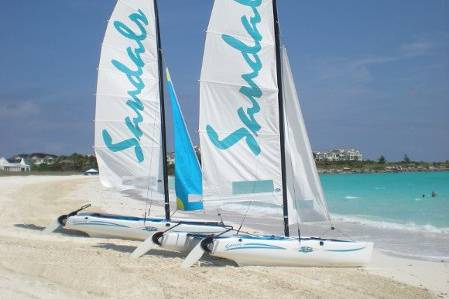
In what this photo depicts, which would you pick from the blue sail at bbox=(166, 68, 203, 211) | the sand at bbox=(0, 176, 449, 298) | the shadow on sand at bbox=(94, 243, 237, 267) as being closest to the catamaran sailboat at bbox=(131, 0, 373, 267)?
the shadow on sand at bbox=(94, 243, 237, 267)

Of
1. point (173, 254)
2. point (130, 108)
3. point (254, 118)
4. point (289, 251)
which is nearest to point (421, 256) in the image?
point (289, 251)

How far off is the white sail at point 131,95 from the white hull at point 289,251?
360 centimetres

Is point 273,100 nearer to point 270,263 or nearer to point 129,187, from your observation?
point 270,263

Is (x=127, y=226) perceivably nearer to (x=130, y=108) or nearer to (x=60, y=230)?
(x=60, y=230)

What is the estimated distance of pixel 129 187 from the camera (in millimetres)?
12133

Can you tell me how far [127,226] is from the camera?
37.1ft

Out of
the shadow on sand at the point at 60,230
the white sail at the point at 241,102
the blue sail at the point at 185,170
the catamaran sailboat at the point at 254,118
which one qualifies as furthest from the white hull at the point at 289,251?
the shadow on sand at the point at 60,230

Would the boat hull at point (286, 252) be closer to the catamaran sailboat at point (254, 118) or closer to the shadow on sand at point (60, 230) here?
the catamaran sailboat at point (254, 118)

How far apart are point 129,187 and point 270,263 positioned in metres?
4.54

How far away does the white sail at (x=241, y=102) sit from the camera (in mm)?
9414

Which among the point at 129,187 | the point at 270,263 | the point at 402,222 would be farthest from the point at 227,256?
the point at 402,222

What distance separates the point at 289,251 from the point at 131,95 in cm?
537

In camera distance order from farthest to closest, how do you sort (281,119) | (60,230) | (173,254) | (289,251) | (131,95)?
1. (60,230)
2. (131,95)
3. (173,254)
4. (281,119)
5. (289,251)

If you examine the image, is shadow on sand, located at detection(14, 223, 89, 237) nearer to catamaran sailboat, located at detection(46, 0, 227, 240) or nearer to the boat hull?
catamaran sailboat, located at detection(46, 0, 227, 240)
